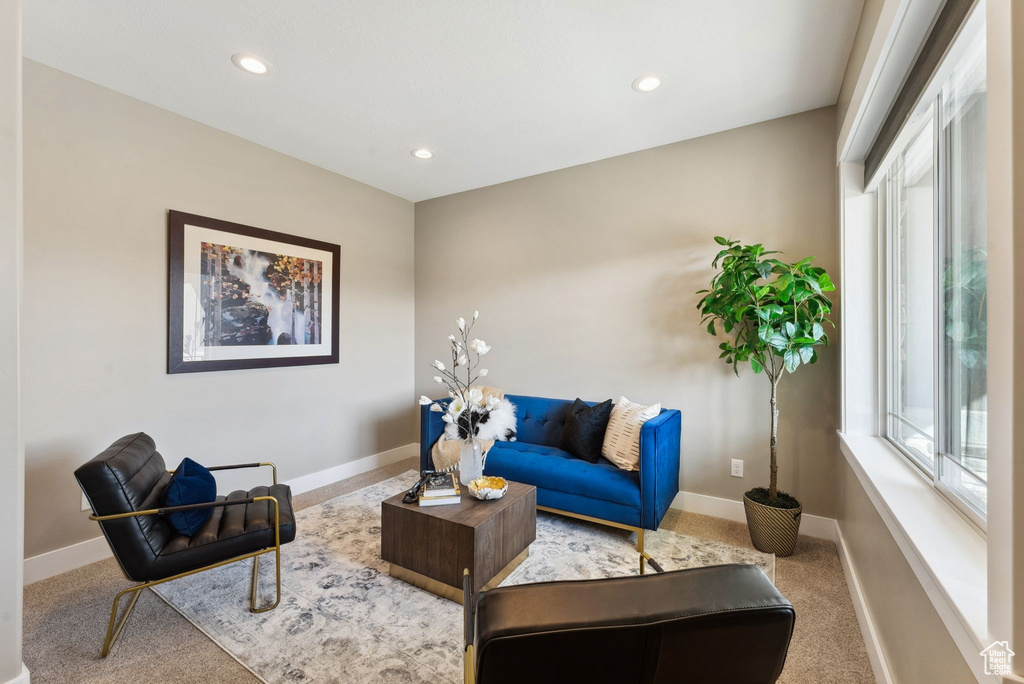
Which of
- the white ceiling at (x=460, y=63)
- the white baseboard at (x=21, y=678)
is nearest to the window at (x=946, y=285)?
the white ceiling at (x=460, y=63)

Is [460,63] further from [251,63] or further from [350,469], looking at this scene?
[350,469]

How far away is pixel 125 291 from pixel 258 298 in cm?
79

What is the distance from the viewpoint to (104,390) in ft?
8.47

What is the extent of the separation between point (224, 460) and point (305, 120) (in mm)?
2509

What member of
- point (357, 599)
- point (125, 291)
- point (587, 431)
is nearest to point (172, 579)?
point (357, 599)

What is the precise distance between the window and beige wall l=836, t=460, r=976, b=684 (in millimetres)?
290

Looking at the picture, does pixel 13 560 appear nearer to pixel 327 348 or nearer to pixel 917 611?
pixel 327 348

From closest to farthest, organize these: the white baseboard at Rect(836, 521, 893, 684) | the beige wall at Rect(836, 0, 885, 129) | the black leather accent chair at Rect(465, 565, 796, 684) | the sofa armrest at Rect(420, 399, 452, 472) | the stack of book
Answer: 1. the black leather accent chair at Rect(465, 565, 796, 684)
2. the white baseboard at Rect(836, 521, 893, 684)
3. the beige wall at Rect(836, 0, 885, 129)
4. the stack of book
5. the sofa armrest at Rect(420, 399, 452, 472)

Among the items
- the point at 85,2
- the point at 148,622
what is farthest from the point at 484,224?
the point at 148,622

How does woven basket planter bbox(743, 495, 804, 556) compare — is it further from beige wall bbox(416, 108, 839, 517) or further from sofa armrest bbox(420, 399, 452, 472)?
sofa armrest bbox(420, 399, 452, 472)

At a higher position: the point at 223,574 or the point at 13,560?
the point at 13,560

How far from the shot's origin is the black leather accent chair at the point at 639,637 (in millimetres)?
733

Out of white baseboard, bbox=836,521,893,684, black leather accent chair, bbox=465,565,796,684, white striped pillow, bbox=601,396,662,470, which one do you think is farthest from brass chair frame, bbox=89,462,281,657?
white baseboard, bbox=836,521,893,684

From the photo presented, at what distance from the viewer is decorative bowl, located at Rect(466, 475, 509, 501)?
2.32 metres
